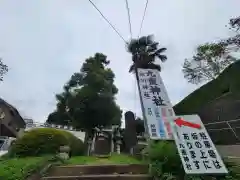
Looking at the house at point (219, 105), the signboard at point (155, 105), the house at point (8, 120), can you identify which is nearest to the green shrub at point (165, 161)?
the signboard at point (155, 105)

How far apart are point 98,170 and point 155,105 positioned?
317 centimetres

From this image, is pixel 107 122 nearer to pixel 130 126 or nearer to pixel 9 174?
pixel 130 126

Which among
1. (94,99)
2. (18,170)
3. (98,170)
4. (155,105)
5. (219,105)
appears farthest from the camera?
(94,99)

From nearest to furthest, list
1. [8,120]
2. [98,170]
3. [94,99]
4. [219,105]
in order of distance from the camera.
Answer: [98,170], [219,105], [94,99], [8,120]

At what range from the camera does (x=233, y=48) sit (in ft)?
43.7

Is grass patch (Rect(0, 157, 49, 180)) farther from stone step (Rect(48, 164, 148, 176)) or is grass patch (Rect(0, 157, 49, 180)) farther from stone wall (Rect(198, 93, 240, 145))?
stone wall (Rect(198, 93, 240, 145))

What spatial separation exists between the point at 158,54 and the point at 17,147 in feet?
49.3

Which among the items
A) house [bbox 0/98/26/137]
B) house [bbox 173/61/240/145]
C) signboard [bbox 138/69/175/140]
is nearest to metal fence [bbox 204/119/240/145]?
house [bbox 173/61/240/145]

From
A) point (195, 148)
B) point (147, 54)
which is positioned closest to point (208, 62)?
point (147, 54)

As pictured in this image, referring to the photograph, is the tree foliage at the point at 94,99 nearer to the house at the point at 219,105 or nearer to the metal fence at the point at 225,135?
the house at the point at 219,105

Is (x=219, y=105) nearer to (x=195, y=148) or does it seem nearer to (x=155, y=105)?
(x=155, y=105)

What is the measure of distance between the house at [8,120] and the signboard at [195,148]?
24607mm

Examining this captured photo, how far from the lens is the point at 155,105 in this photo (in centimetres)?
832

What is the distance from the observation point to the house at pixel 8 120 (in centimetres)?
2819
